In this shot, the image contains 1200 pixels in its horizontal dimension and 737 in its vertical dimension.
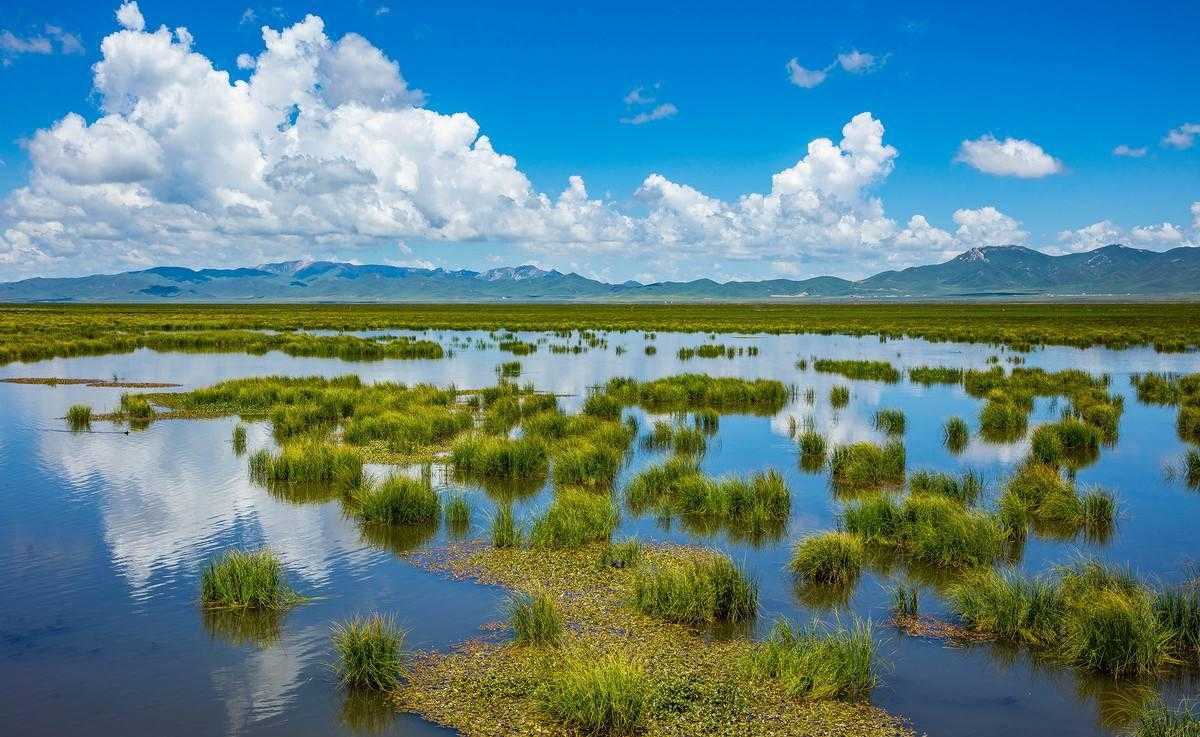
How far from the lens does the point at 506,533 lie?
1348cm

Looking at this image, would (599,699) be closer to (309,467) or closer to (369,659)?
(369,659)

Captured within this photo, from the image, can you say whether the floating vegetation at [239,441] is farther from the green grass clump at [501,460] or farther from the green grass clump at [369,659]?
the green grass clump at [369,659]

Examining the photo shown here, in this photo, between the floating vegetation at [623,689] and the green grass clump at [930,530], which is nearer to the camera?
the floating vegetation at [623,689]

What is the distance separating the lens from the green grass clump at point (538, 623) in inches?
383

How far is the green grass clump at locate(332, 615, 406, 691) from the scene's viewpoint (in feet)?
28.6

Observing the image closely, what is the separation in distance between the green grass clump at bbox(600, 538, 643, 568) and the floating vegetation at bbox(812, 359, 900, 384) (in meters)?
28.4

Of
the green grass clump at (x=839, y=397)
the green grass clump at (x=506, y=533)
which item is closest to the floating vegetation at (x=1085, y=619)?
the green grass clump at (x=506, y=533)

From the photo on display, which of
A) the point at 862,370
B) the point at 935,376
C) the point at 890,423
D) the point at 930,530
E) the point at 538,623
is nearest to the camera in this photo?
the point at 538,623

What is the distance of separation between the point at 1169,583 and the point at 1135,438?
47.2ft

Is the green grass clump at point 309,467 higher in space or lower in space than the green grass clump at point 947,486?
higher

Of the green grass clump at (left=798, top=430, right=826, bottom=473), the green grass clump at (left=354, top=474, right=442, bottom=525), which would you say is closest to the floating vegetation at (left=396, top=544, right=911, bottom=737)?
the green grass clump at (left=354, top=474, right=442, bottom=525)

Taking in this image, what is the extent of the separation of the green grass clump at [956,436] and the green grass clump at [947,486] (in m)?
5.46

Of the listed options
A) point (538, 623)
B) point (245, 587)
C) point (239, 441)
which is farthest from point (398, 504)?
point (239, 441)

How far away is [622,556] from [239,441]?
13.5 metres
